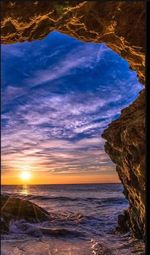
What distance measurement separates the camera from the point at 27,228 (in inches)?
619

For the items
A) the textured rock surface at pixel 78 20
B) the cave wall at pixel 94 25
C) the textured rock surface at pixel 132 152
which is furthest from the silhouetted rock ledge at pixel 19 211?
the textured rock surface at pixel 78 20

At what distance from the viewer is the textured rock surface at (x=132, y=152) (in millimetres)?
10166

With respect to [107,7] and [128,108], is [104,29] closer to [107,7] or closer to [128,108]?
[107,7]

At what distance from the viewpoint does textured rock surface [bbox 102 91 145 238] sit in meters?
10.2

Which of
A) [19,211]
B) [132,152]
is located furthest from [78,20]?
[19,211]

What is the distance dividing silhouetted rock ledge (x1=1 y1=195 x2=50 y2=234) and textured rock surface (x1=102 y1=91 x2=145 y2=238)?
6433 millimetres

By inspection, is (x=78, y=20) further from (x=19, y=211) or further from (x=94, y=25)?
(x=19, y=211)

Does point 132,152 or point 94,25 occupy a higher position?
point 94,25

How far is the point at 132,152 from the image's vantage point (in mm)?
10812

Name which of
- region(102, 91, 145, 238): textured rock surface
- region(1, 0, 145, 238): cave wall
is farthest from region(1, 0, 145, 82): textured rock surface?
region(102, 91, 145, 238): textured rock surface

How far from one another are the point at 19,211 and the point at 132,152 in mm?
10537

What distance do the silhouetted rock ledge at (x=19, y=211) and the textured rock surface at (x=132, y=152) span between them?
21.1 feet

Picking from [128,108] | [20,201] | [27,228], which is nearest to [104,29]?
[128,108]

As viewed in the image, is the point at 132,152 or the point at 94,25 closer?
the point at 94,25
